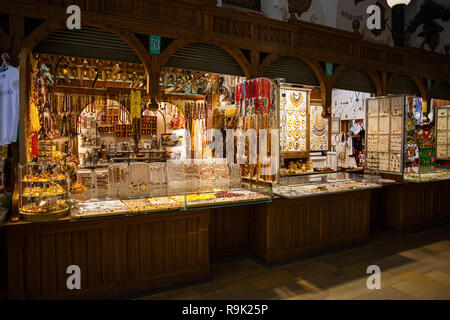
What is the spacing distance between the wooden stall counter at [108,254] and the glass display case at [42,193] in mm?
111

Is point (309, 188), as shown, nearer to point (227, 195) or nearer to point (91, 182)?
point (227, 195)

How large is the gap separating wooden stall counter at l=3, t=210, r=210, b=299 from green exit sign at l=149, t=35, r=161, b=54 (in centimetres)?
218

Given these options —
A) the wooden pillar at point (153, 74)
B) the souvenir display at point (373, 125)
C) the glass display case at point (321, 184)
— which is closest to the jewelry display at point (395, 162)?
the souvenir display at point (373, 125)

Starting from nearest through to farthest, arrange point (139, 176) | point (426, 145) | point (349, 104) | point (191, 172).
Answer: point (139, 176)
point (191, 172)
point (426, 145)
point (349, 104)

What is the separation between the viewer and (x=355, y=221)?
556 centimetres

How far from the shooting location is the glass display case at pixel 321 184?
470 centimetres

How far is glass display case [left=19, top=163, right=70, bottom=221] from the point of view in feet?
10.7

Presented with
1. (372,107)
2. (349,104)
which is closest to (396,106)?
(372,107)

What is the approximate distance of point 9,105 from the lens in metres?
3.43

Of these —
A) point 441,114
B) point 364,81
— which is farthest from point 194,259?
point 441,114

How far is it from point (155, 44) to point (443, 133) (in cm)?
795

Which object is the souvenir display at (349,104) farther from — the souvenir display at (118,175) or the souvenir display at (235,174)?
the souvenir display at (118,175)

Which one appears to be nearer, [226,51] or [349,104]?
[226,51]

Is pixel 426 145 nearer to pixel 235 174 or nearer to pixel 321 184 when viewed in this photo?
pixel 321 184
